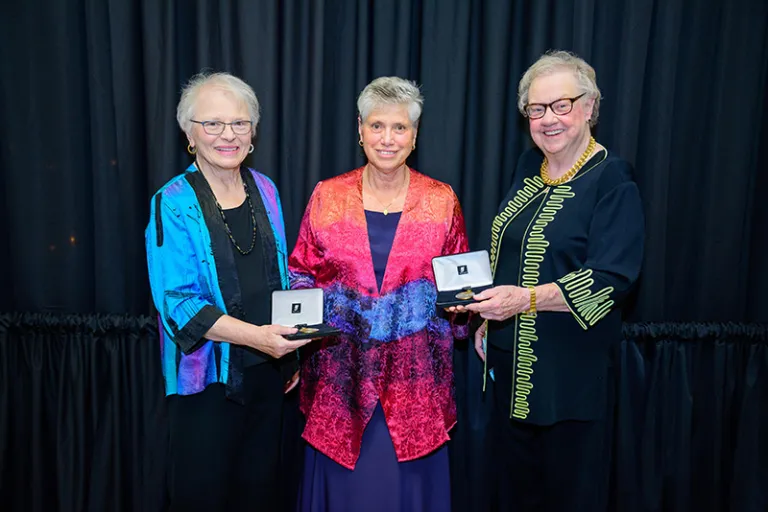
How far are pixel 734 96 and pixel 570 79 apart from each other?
1.16 meters

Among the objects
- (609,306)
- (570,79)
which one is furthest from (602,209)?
(570,79)

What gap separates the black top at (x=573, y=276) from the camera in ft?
5.71

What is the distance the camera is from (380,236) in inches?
78.2

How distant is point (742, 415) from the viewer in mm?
2549

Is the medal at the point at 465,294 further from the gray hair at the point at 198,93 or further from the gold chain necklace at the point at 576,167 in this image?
the gray hair at the point at 198,93

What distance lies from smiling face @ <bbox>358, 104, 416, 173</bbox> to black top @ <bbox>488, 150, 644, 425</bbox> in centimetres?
48

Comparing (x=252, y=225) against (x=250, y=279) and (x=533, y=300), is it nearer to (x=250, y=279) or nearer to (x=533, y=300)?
(x=250, y=279)

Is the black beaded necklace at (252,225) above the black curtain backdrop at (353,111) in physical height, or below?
below

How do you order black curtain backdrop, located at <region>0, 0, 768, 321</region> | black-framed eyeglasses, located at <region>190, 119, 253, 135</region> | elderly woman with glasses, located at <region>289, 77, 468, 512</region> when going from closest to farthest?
black-framed eyeglasses, located at <region>190, 119, 253, 135</region>, elderly woman with glasses, located at <region>289, 77, 468, 512</region>, black curtain backdrop, located at <region>0, 0, 768, 321</region>

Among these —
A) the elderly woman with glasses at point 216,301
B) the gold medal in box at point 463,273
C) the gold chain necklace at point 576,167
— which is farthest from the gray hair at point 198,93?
the gold chain necklace at point 576,167

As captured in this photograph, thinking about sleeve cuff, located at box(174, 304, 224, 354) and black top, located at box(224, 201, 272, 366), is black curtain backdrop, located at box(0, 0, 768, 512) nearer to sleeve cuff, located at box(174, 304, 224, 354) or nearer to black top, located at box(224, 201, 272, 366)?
black top, located at box(224, 201, 272, 366)

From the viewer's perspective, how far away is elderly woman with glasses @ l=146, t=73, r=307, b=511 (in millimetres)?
1762

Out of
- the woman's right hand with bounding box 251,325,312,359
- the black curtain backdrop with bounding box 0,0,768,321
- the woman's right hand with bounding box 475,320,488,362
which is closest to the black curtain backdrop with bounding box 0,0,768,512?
the black curtain backdrop with bounding box 0,0,768,321

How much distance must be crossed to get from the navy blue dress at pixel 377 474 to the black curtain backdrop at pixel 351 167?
1.90ft
